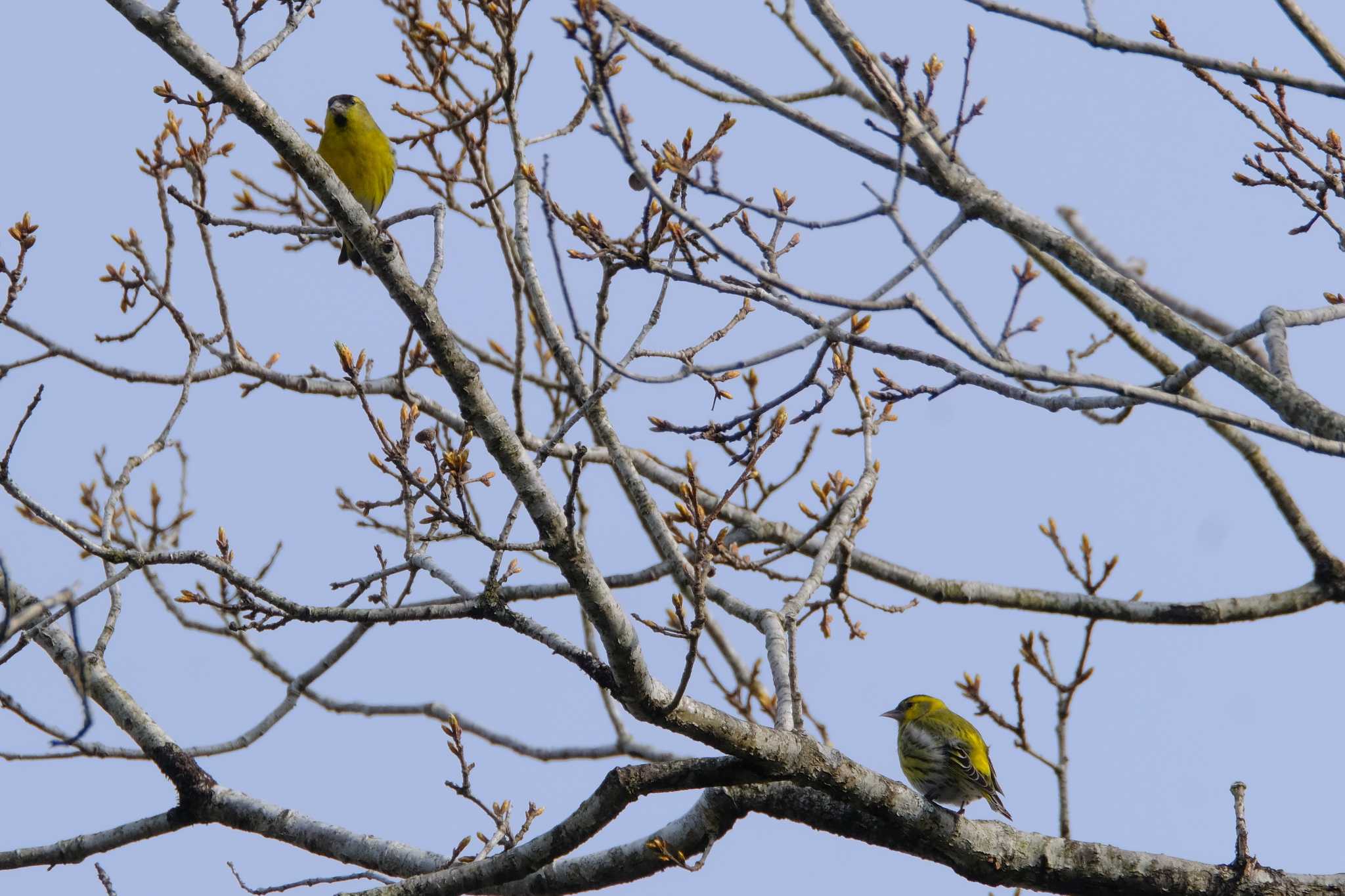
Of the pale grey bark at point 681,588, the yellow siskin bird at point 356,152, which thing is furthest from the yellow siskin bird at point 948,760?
the yellow siskin bird at point 356,152

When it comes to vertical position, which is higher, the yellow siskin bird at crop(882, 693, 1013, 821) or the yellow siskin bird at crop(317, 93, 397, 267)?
the yellow siskin bird at crop(317, 93, 397, 267)

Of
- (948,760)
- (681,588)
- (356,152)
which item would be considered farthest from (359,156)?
(948,760)

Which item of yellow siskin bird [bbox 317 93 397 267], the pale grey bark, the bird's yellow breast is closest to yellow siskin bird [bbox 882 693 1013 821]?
the pale grey bark

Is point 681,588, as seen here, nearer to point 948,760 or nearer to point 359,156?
point 948,760

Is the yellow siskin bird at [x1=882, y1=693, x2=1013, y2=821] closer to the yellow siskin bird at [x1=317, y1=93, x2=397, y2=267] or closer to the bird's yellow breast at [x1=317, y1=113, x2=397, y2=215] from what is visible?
the yellow siskin bird at [x1=317, y1=93, x2=397, y2=267]

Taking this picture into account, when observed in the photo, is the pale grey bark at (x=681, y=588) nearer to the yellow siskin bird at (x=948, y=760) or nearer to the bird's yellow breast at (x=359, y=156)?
the yellow siskin bird at (x=948, y=760)

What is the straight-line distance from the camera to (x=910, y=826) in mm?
4008

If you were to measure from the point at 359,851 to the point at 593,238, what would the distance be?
238 centimetres

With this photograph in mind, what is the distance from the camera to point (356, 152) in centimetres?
831

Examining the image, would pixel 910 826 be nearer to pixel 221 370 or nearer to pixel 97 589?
pixel 97 589

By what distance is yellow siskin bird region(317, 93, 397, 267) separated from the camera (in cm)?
829

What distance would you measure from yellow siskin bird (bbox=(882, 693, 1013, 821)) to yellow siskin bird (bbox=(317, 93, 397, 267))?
4502 mm

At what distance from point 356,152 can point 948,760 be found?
530 centimetres

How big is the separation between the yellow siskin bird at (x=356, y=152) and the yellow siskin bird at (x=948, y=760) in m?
4.50
